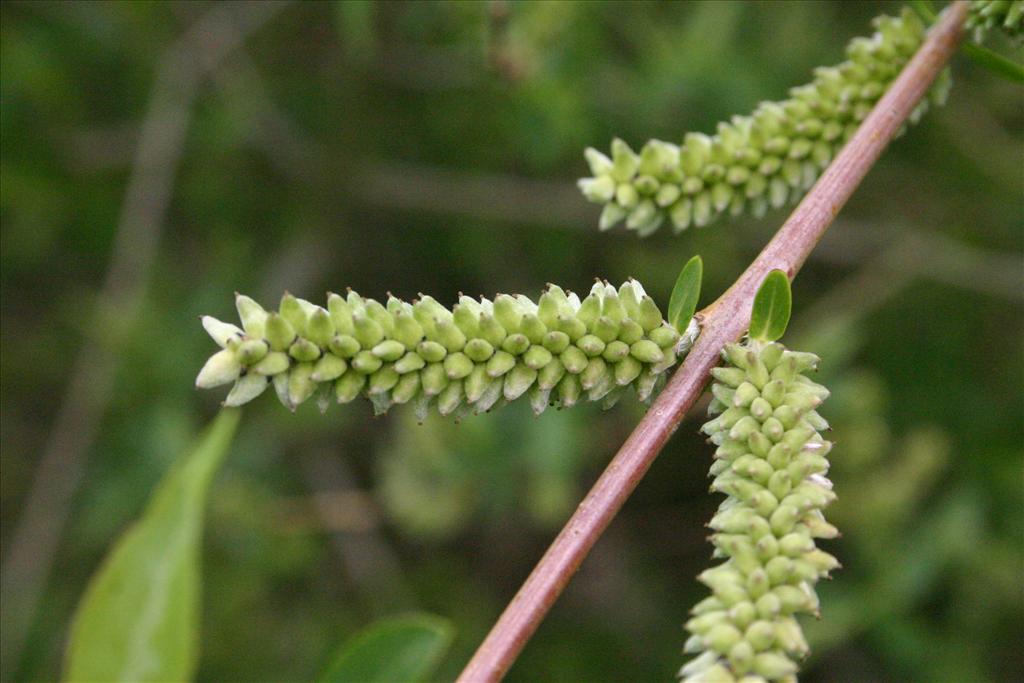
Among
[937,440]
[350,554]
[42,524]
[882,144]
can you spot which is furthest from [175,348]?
[882,144]

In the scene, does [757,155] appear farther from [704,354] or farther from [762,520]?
[762,520]

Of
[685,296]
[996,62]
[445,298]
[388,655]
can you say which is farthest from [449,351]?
[445,298]

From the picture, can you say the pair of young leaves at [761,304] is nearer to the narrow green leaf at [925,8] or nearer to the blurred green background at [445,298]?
the narrow green leaf at [925,8]

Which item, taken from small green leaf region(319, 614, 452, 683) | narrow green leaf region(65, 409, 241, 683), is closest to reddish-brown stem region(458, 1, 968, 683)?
small green leaf region(319, 614, 452, 683)

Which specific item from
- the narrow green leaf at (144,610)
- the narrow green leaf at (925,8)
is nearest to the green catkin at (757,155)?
the narrow green leaf at (925,8)

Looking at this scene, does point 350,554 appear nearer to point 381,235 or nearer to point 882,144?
point 381,235

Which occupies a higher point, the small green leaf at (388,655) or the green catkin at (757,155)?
the green catkin at (757,155)
